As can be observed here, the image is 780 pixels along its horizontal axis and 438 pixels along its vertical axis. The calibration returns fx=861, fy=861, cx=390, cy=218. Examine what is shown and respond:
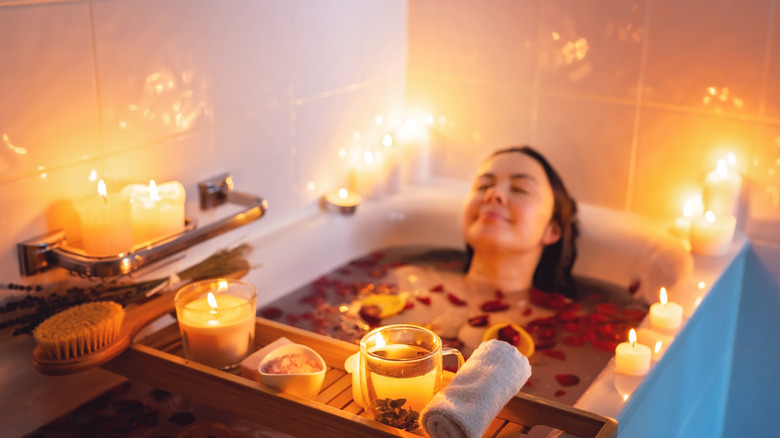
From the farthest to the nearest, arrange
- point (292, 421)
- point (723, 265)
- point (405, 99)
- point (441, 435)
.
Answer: point (405, 99)
point (723, 265)
point (292, 421)
point (441, 435)

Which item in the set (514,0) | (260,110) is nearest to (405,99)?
(514,0)

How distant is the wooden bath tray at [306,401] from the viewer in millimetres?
1326

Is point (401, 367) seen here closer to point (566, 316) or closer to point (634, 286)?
point (566, 316)

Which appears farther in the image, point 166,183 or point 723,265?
point 723,265

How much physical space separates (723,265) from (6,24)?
1.66 metres

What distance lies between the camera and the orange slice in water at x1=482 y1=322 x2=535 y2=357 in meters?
1.96

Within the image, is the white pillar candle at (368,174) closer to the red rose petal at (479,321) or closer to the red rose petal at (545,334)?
the red rose petal at (479,321)

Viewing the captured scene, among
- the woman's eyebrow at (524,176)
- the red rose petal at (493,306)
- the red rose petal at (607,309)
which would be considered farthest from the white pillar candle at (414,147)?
the red rose petal at (607,309)

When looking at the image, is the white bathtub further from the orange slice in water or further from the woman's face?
the orange slice in water

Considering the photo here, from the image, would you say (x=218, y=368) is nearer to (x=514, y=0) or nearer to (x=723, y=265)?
(x=723, y=265)

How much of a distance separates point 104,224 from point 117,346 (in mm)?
233

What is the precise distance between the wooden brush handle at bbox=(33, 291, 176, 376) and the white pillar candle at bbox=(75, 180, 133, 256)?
0.12 meters

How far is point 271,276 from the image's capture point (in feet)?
7.09

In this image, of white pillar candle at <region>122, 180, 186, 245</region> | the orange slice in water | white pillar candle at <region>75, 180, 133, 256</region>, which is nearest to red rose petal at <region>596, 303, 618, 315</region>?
the orange slice in water
